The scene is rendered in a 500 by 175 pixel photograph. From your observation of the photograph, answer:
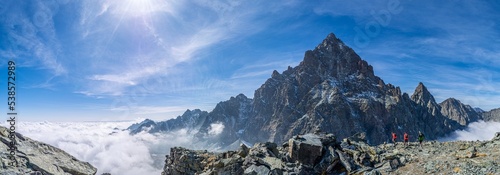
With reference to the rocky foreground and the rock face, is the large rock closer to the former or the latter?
the rocky foreground

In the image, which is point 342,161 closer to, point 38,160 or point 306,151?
point 306,151

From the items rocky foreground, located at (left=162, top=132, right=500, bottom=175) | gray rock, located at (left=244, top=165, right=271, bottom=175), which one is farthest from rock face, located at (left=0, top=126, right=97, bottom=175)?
gray rock, located at (left=244, top=165, right=271, bottom=175)

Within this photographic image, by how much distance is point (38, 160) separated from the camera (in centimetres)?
2103

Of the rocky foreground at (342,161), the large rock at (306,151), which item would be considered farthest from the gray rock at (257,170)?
the large rock at (306,151)

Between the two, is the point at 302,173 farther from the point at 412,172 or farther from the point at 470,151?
the point at 470,151

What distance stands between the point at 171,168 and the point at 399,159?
37.0 m

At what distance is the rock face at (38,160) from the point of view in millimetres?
19281

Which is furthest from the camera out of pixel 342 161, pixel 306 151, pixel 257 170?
pixel 306 151

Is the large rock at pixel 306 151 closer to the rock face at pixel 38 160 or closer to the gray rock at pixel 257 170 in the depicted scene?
the gray rock at pixel 257 170

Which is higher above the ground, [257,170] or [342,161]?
[257,170]

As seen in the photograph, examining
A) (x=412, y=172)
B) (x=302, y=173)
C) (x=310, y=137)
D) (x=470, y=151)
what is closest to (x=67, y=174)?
(x=302, y=173)

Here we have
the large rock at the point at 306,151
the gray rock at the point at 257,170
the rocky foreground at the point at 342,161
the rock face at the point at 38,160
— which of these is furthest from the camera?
the large rock at the point at 306,151

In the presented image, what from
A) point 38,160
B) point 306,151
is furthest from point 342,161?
point 38,160

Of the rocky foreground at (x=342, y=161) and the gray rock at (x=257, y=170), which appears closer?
the rocky foreground at (x=342, y=161)
